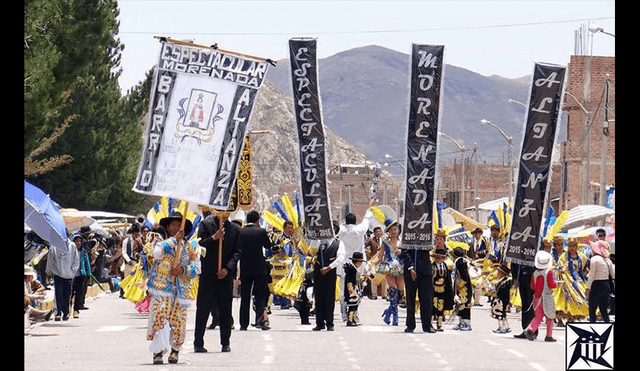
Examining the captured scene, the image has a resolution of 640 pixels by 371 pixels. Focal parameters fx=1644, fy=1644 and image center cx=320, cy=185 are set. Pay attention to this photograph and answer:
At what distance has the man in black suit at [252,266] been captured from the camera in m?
25.2

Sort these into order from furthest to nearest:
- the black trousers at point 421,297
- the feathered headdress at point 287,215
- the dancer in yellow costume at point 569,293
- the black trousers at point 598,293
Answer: the feathered headdress at point 287,215, the black trousers at point 598,293, the dancer in yellow costume at point 569,293, the black trousers at point 421,297

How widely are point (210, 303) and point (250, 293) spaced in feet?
14.4

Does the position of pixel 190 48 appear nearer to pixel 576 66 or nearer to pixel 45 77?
pixel 45 77

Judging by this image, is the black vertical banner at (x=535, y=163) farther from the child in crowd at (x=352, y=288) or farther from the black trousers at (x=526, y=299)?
the child in crowd at (x=352, y=288)

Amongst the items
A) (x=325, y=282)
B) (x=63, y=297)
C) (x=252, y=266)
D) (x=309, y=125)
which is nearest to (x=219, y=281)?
(x=252, y=266)

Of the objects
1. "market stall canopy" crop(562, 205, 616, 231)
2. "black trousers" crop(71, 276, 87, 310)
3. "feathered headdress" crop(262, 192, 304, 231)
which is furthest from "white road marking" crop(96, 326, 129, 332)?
"market stall canopy" crop(562, 205, 616, 231)

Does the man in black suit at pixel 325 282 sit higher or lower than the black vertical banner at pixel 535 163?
lower

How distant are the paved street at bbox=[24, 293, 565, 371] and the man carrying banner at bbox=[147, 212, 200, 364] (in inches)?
11.6

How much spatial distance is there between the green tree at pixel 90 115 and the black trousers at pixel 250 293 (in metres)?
18.0

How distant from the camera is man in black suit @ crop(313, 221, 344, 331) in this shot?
86.7 ft

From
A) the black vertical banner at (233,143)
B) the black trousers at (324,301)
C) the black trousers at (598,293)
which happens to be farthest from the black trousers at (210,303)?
the black trousers at (598,293)

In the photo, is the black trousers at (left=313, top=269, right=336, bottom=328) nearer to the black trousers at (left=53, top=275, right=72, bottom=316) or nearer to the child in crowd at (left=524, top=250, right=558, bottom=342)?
the child in crowd at (left=524, top=250, right=558, bottom=342)

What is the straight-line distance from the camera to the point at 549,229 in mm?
28922
